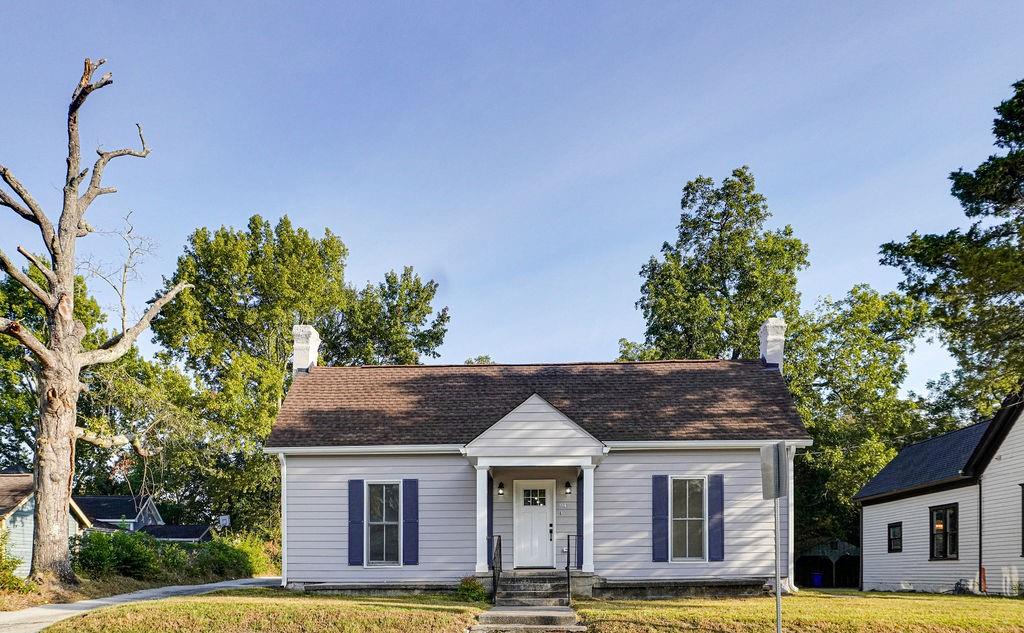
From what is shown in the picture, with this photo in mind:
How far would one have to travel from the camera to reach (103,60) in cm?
1923

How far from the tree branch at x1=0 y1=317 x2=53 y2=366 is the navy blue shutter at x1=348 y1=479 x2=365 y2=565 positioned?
6901mm

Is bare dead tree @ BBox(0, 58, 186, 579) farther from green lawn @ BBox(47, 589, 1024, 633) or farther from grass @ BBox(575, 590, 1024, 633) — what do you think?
grass @ BBox(575, 590, 1024, 633)

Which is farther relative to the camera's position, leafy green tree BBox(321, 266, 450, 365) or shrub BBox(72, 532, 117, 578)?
leafy green tree BBox(321, 266, 450, 365)

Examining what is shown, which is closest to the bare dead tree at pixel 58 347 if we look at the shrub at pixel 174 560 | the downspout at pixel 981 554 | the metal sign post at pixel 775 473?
the shrub at pixel 174 560

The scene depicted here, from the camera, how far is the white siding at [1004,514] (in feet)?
65.2

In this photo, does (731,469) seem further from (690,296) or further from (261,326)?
(261,326)

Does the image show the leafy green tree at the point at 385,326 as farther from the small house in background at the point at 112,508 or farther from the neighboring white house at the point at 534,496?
the neighboring white house at the point at 534,496

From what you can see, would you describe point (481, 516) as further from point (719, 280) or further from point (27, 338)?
point (719, 280)

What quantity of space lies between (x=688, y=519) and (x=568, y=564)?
3102mm

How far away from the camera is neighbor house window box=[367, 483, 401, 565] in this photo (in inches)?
741

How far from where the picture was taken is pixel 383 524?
61.8ft

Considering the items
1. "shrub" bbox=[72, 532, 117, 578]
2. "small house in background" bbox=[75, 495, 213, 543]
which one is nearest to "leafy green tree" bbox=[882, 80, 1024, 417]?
"shrub" bbox=[72, 532, 117, 578]

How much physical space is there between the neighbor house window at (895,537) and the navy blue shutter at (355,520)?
15.9 metres

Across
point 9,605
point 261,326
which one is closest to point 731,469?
point 9,605
